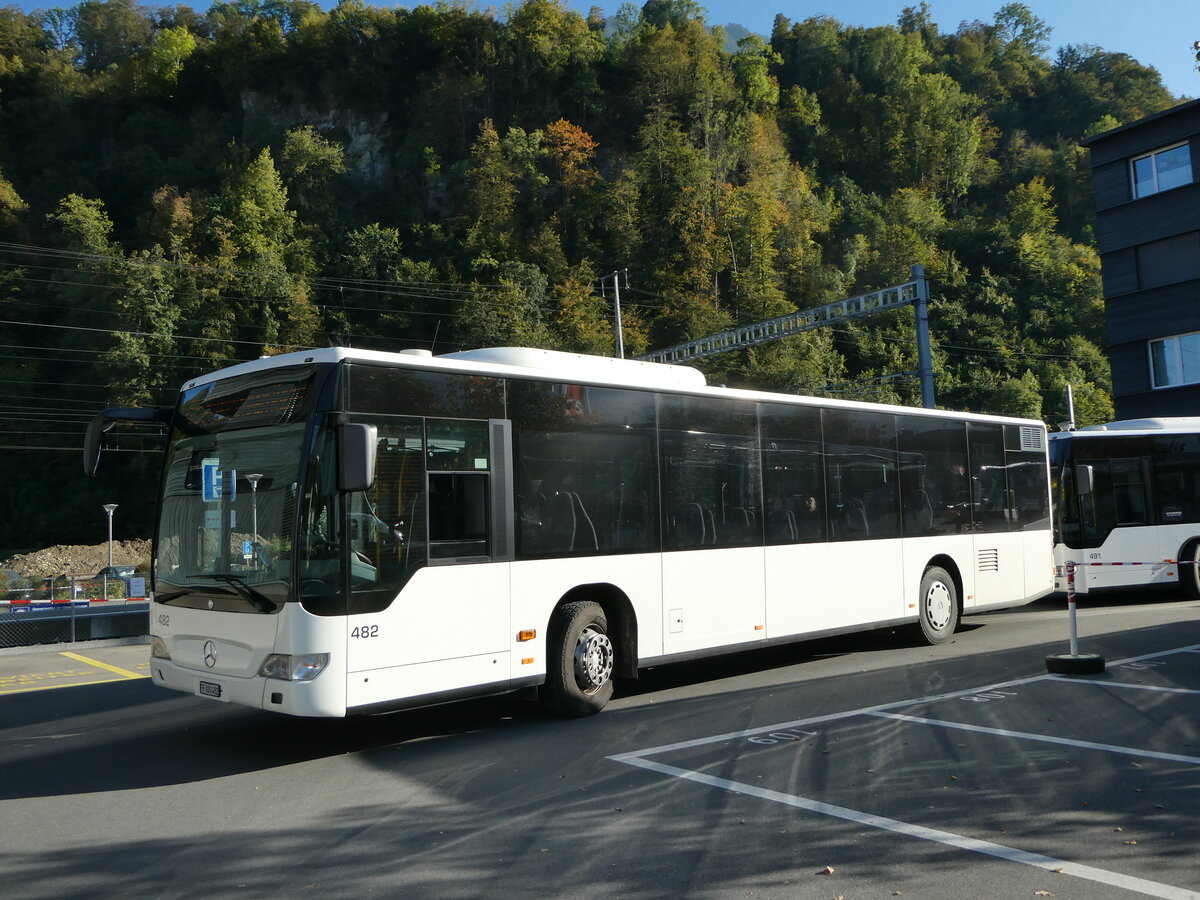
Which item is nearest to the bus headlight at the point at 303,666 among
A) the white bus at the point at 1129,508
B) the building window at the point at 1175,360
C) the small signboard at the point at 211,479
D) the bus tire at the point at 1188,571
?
the small signboard at the point at 211,479

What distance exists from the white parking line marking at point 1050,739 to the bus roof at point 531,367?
375cm

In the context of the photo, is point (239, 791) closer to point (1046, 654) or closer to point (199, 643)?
point (199, 643)

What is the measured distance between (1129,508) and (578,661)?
13452 millimetres

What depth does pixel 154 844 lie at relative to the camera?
546 centimetres

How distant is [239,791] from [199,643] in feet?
4.62

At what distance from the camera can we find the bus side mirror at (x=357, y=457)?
6.67m

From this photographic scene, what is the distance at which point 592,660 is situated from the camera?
875cm

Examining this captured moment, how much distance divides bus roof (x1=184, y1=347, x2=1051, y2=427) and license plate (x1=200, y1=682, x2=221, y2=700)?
7.81 feet

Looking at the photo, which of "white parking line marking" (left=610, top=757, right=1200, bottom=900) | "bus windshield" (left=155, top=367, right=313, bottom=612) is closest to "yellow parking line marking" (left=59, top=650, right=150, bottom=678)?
"bus windshield" (left=155, top=367, right=313, bottom=612)

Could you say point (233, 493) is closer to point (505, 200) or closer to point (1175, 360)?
point (1175, 360)

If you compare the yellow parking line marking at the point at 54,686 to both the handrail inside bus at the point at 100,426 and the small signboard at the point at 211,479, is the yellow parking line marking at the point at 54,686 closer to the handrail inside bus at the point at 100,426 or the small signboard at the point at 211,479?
the handrail inside bus at the point at 100,426

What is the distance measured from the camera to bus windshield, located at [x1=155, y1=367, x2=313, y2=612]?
7090 millimetres

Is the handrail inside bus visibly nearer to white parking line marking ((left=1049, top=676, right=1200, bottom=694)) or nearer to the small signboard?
the small signboard

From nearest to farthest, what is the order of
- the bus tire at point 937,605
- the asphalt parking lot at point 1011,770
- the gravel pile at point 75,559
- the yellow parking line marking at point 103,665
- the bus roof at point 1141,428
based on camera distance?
the asphalt parking lot at point 1011,770
the bus tire at point 937,605
the yellow parking line marking at point 103,665
the bus roof at point 1141,428
the gravel pile at point 75,559
